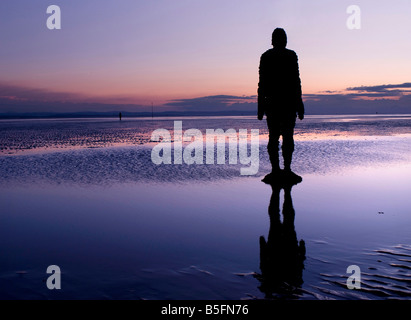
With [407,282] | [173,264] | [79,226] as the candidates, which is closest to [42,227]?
[79,226]

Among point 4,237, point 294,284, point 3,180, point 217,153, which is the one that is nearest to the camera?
point 294,284

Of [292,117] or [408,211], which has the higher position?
[292,117]

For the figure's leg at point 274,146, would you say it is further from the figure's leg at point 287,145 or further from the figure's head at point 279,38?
the figure's head at point 279,38

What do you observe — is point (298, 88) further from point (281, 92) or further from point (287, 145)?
point (287, 145)

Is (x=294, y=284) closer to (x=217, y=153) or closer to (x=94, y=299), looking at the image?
(x=94, y=299)

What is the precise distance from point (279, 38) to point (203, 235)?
19.9 ft

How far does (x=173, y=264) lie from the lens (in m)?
3.86

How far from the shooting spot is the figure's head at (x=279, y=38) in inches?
360

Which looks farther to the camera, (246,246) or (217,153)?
(217,153)

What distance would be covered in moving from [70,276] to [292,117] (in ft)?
23.1

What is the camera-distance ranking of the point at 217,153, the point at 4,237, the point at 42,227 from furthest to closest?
the point at 217,153, the point at 42,227, the point at 4,237

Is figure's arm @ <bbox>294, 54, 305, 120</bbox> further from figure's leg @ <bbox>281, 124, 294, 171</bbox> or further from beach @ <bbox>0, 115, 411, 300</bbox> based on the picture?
beach @ <bbox>0, 115, 411, 300</bbox>

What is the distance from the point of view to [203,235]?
4898 millimetres

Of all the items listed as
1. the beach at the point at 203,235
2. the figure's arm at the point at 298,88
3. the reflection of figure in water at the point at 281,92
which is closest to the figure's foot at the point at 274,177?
the reflection of figure in water at the point at 281,92
